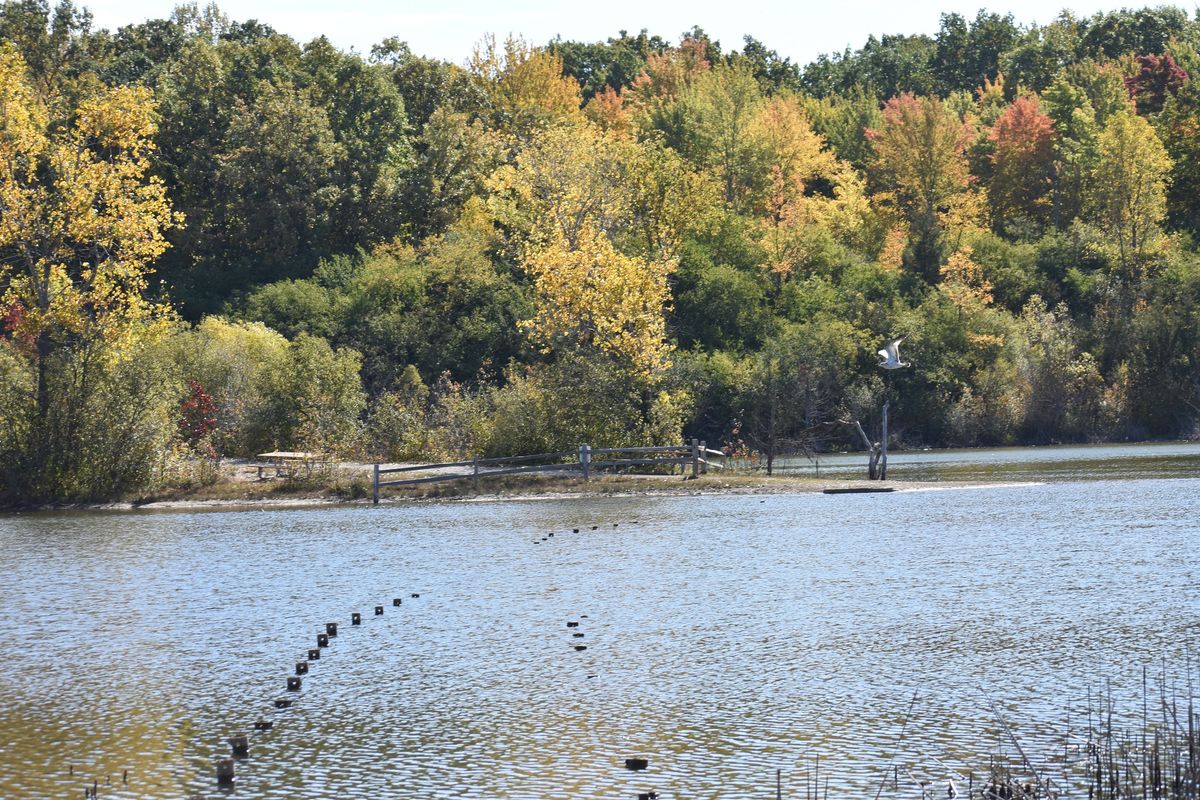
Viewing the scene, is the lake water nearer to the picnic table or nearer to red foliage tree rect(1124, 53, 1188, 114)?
the picnic table

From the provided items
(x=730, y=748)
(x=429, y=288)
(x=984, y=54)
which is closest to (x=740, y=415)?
(x=429, y=288)

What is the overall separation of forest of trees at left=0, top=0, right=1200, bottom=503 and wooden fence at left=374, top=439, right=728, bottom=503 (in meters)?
1.12

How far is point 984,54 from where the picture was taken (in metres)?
150

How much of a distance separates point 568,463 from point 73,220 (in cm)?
2043

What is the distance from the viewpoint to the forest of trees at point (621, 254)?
64.4 metres

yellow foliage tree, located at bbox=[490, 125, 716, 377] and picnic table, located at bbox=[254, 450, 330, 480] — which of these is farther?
yellow foliage tree, located at bbox=[490, 125, 716, 377]

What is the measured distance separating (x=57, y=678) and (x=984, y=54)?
14147 cm

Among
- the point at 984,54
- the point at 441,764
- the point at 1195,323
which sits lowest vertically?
the point at 441,764

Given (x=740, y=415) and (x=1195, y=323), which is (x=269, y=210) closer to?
(x=740, y=415)

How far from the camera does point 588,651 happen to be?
79.2ft

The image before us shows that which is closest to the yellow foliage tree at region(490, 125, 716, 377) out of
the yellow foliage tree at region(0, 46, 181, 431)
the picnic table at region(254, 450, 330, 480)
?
the picnic table at region(254, 450, 330, 480)

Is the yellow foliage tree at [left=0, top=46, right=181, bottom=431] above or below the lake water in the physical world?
above

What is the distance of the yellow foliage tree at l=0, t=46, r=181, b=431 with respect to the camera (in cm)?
5347

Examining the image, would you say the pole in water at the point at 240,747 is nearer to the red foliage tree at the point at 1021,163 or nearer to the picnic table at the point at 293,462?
the picnic table at the point at 293,462
